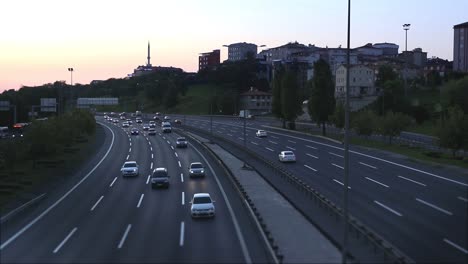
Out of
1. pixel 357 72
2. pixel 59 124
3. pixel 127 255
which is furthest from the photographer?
pixel 357 72

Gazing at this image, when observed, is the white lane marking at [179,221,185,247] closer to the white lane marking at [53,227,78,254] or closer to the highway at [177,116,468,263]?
the white lane marking at [53,227,78,254]

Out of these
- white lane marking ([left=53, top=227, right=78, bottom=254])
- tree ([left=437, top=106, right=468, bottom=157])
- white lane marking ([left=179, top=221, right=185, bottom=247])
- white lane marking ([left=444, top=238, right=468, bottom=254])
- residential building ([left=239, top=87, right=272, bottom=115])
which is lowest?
white lane marking ([left=53, top=227, right=78, bottom=254])

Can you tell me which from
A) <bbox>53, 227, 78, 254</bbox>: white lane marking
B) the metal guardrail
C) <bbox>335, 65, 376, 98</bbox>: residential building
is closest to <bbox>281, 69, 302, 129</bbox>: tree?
<bbox>335, 65, 376, 98</bbox>: residential building

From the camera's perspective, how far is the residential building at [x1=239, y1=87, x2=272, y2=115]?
162250 millimetres

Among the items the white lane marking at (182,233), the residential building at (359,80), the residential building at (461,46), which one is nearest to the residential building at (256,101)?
the residential building at (359,80)

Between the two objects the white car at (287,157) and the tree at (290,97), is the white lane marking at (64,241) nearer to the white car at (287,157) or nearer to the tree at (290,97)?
the white car at (287,157)

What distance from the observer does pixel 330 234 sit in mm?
23422

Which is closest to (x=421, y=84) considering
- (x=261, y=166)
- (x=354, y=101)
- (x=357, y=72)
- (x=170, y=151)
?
(x=357, y=72)

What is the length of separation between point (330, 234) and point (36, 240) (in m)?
13.1

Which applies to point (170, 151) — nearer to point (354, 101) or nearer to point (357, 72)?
point (354, 101)

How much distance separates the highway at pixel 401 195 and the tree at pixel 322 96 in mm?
18349

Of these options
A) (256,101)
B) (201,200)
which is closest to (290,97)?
(201,200)

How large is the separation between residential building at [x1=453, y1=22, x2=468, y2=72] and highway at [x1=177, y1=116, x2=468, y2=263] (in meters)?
106

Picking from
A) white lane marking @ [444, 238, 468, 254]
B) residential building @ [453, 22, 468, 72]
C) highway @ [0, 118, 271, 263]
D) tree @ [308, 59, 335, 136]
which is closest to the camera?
white lane marking @ [444, 238, 468, 254]
